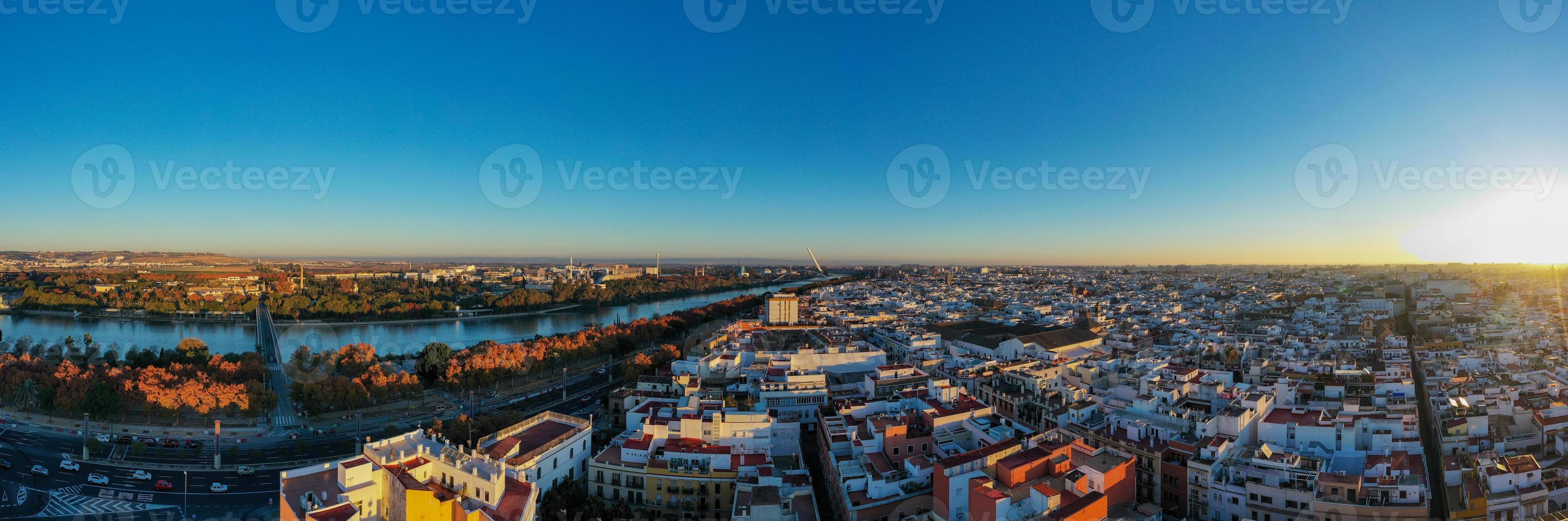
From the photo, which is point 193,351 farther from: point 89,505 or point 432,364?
point 89,505

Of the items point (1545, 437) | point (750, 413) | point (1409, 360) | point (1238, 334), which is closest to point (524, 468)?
point (750, 413)

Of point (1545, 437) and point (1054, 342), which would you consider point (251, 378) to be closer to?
point (1054, 342)

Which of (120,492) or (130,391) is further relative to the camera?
(130,391)

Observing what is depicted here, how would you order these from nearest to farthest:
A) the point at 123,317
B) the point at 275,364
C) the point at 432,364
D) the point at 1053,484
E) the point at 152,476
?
the point at 1053,484, the point at 152,476, the point at 432,364, the point at 275,364, the point at 123,317

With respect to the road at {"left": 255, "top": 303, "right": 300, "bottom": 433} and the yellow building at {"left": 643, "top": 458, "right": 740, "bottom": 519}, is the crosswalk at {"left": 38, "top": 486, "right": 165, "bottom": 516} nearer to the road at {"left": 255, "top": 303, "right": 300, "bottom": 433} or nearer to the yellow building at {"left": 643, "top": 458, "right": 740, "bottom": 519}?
the road at {"left": 255, "top": 303, "right": 300, "bottom": 433}

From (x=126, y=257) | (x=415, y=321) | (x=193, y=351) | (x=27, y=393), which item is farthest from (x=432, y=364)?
(x=126, y=257)

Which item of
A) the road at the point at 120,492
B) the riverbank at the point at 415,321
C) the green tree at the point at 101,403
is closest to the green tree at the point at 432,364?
the green tree at the point at 101,403
